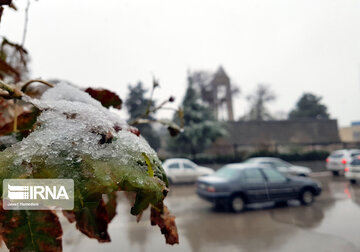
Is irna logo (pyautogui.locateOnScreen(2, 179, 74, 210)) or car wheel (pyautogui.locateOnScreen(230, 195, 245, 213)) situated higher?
irna logo (pyautogui.locateOnScreen(2, 179, 74, 210))

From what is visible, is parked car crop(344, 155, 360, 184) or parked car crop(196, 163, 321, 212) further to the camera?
parked car crop(344, 155, 360, 184)

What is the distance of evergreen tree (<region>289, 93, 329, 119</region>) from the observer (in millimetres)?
40469

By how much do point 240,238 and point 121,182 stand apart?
227 inches

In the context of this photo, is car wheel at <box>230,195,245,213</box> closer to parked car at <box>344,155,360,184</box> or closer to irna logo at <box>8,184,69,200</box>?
parked car at <box>344,155,360,184</box>

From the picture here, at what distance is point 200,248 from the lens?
525 cm

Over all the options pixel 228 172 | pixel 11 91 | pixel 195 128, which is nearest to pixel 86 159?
pixel 11 91

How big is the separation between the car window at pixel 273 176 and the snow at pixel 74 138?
27.2ft

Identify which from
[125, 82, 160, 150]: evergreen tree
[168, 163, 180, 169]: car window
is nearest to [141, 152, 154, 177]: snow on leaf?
[168, 163, 180, 169]: car window

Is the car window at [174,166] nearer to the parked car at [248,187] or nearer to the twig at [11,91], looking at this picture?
the parked car at [248,187]

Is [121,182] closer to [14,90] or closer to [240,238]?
[14,90]

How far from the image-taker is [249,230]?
20.3ft

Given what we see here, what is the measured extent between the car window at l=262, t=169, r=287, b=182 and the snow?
27.2ft

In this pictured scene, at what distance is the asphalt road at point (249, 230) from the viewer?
17.3ft

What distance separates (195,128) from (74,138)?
65.9 ft
